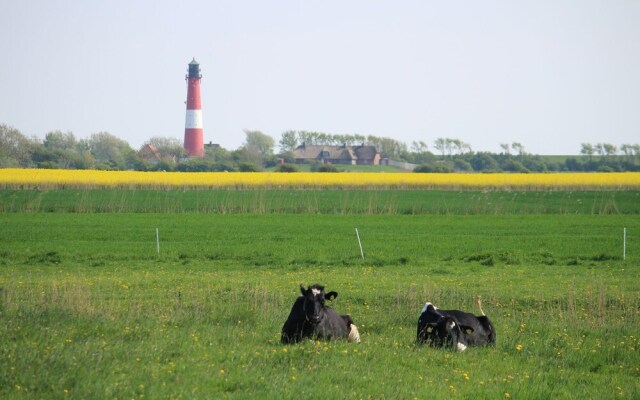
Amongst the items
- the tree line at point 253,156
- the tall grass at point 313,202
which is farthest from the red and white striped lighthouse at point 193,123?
the tall grass at point 313,202

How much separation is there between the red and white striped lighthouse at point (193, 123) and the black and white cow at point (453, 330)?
113 meters

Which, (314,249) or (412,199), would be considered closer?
(314,249)

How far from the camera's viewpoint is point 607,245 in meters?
33.1

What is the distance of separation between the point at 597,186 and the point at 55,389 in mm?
70366

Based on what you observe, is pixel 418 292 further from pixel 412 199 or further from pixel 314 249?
pixel 412 199

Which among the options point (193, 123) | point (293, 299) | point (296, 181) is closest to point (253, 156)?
point (193, 123)

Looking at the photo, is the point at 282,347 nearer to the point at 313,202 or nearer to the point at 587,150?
the point at 313,202

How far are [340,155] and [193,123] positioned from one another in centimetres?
2992

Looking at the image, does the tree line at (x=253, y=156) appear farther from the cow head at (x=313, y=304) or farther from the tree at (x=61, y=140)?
the cow head at (x=313, y=304)

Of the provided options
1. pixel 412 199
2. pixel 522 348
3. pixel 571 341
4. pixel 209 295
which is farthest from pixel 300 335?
pixel 412 199

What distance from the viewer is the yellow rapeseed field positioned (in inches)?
2692

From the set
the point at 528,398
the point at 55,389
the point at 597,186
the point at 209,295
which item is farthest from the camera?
the point at 597,186

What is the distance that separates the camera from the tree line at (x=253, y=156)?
10500 cm

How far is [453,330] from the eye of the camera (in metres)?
14.1
